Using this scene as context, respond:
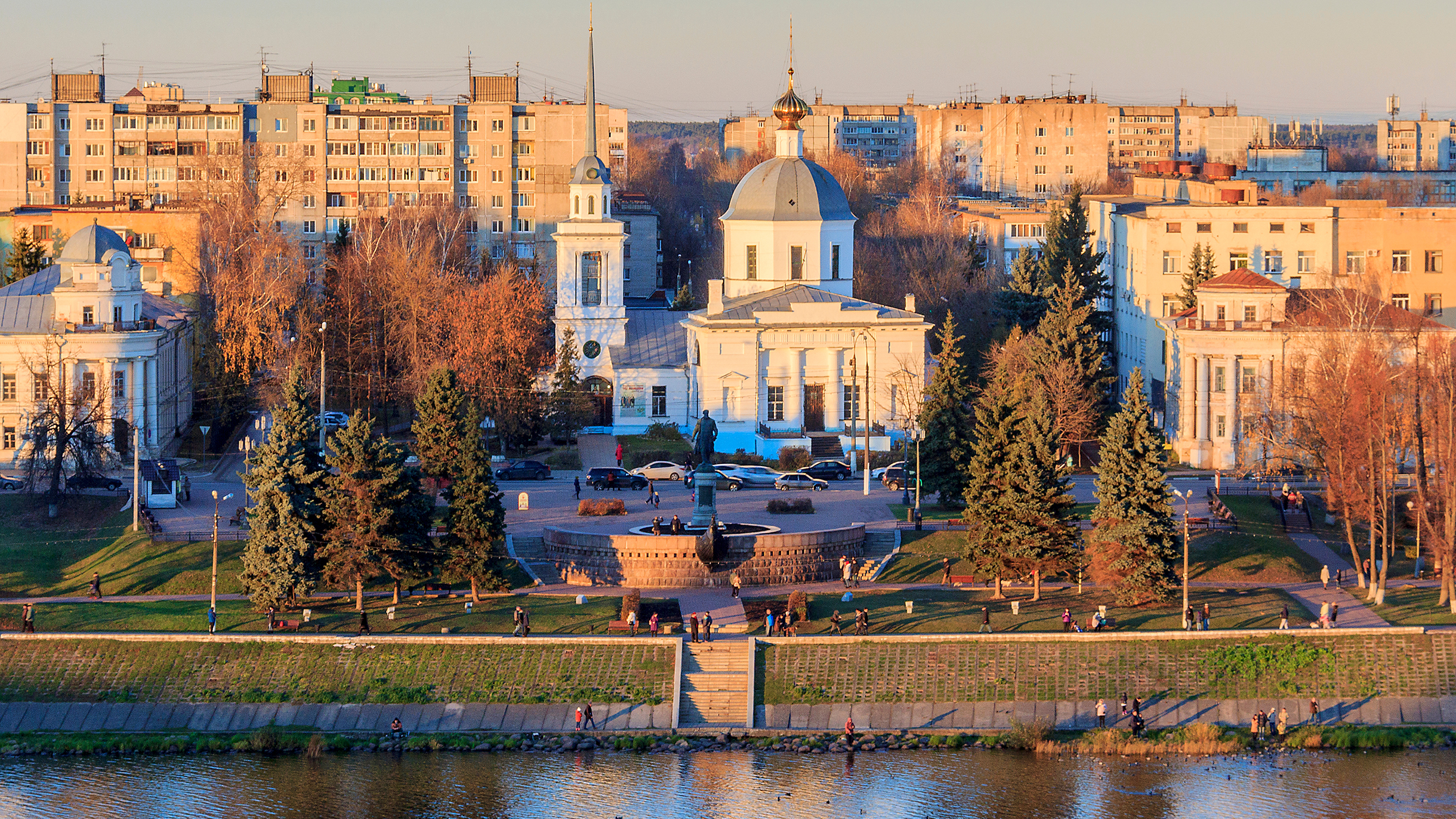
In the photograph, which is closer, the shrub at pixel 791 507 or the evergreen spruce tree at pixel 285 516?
the evergreen spruce tree at pixel 285 516

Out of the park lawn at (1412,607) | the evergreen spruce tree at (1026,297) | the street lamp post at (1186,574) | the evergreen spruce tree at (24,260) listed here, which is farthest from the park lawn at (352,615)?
the evergreen spruce tree at (24,260)

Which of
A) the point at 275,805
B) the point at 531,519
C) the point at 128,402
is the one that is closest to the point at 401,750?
the point at 275,805

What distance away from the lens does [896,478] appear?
67688 mm

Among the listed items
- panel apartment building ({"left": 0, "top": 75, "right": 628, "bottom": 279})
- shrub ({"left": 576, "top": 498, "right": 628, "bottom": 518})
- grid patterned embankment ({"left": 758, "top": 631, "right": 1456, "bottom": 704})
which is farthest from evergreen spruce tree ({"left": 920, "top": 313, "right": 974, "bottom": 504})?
panel apartment building ({"left": 0, "top": 75, "right": 628, "bottom": 279})

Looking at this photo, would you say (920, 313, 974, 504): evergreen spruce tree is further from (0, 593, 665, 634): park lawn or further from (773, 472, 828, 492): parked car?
(0, 593, 665, 634): park lawn

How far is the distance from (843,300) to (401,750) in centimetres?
3425

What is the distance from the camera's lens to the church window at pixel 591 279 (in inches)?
3223

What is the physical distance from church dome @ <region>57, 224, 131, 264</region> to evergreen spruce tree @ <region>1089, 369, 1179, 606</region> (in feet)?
115

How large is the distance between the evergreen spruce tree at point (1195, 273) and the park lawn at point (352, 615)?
3184 cm

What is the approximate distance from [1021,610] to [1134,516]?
3873 mm

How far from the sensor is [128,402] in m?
70.9

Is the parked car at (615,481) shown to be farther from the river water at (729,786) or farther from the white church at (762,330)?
the river water at (729,786)

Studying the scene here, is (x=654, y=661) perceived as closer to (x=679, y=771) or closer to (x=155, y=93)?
(x=679, y=771)

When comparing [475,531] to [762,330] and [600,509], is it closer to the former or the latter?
[600,509]
